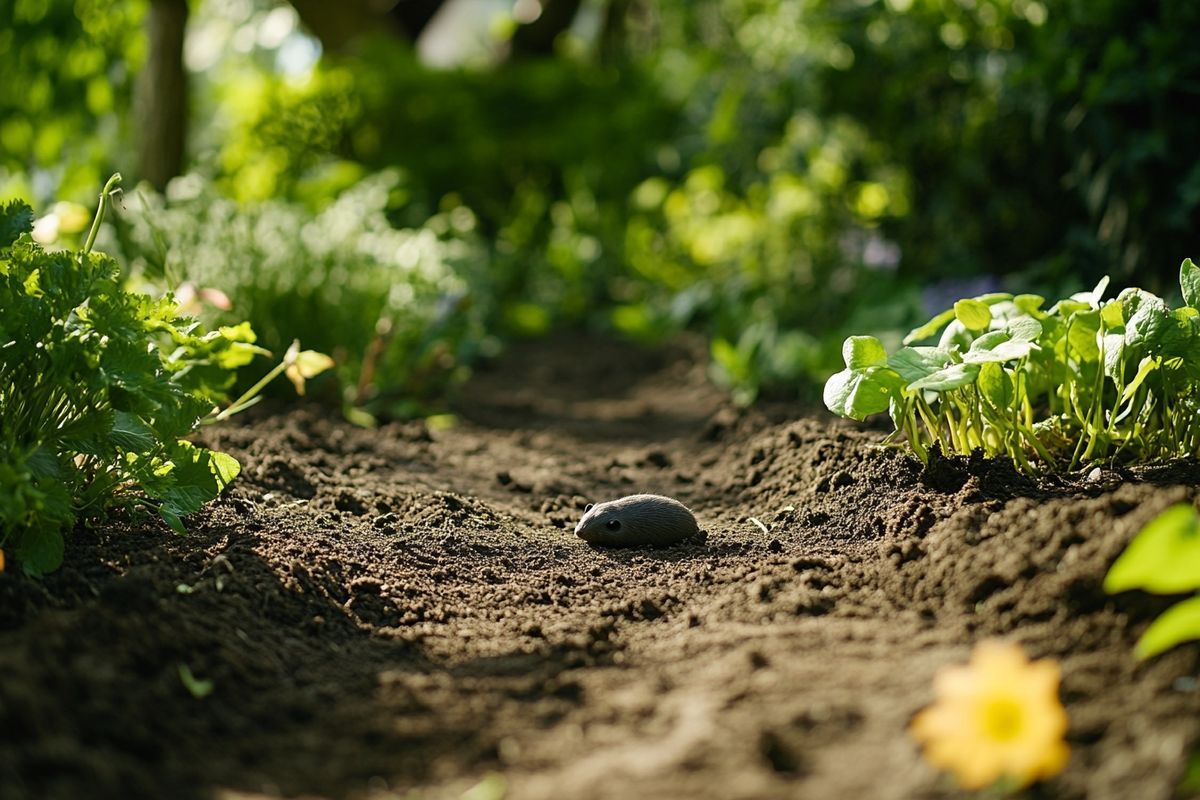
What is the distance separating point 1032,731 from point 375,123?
678cm

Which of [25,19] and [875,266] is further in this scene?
[25,19]

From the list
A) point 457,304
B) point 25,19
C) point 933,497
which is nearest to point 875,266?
point 457,304

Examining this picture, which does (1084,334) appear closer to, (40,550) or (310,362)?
(310,362)

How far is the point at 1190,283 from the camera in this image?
2008mm

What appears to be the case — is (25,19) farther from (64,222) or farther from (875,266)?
(875,266)

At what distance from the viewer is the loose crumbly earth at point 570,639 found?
1223 millimetres

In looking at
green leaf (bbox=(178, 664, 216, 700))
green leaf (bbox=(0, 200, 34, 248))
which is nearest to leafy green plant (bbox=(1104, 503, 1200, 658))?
green leaf (bbox=(178, 664, 216, 700))

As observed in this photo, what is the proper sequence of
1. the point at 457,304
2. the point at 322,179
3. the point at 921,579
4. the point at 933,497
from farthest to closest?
1. the point at 322,179
2. the point at 457,304
3. the point at 933,497
4. the point at 921,579

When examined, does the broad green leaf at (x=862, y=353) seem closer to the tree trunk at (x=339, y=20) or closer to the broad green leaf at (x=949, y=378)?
the broad green leaf at (x=949, y=378)

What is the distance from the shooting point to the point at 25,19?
5.82 m

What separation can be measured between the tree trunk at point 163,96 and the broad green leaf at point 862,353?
14.1 feet

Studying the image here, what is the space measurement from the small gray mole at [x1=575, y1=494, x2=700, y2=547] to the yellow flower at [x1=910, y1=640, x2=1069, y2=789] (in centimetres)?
112

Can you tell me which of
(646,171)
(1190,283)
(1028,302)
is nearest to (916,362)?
(1028,302)

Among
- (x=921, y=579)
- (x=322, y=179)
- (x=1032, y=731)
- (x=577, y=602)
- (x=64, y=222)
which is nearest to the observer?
(x=1032, y=731)
